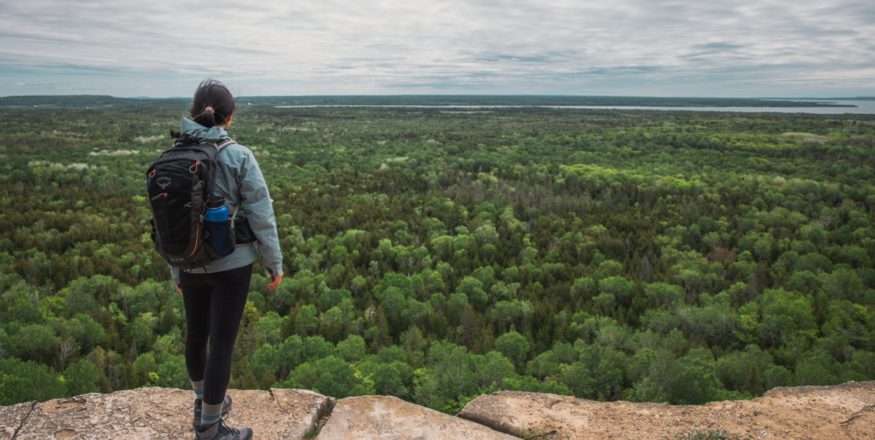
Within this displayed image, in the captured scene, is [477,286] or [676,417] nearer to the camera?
[676,417]

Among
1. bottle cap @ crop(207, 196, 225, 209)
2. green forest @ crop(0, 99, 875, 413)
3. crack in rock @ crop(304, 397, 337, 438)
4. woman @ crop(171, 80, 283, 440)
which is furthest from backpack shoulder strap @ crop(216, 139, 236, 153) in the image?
green forest @ crop(0, 99, 875, 413)

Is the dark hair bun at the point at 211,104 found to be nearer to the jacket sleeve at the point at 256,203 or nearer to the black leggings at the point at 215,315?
the jacket sleeve at the point at 256,203

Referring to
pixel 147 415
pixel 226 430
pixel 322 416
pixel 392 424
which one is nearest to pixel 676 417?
pixel 392 424

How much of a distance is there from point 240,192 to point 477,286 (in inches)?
908

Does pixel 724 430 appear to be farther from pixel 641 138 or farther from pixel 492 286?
pixel 641 138

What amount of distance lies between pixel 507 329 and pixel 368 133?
3983 inches

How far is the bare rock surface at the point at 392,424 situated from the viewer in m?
5.20

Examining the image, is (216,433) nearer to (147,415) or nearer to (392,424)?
(147,415)

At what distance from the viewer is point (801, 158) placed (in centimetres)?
7756

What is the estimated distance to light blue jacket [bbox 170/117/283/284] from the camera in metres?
3.97

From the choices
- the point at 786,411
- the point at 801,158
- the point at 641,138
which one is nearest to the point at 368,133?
the point at 641,138

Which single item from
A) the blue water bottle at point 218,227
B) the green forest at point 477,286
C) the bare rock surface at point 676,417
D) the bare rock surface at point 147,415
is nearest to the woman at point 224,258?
the blue water bottle at point 218,227

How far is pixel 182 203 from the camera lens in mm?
3738

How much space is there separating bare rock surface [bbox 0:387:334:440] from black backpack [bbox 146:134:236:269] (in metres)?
2.15
